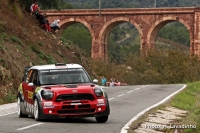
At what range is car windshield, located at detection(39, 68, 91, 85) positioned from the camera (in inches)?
520

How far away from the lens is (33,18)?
129ft

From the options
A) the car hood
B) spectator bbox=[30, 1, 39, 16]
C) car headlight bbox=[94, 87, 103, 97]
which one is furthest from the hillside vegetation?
car headlight bbox=[94, 87, 103, 97]

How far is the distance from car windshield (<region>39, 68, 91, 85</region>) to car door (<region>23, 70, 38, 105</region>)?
0.23 metres

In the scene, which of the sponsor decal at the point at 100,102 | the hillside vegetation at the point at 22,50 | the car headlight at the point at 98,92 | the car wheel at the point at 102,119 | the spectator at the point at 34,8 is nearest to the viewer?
the sponsor decal at the point at 100,102

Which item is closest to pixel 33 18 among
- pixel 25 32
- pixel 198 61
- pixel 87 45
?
pixel 25 32

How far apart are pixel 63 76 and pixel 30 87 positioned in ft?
2.67

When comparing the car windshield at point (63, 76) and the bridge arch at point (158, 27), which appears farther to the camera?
the bridge arch at point (158, 27)

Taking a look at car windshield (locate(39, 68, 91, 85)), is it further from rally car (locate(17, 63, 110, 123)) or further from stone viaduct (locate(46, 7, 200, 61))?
stone viaduct (locate(46, 7, 200, 61))

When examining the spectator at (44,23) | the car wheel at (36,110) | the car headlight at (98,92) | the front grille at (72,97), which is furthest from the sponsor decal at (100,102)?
the spectator at (44,23)

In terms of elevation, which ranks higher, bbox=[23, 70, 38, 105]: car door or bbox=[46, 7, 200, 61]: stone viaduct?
bbox=[46, 7, 200, 61]: stone viaduct

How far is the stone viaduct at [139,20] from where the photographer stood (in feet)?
237

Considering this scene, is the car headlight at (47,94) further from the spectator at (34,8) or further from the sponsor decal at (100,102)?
the spectator at (34,8)

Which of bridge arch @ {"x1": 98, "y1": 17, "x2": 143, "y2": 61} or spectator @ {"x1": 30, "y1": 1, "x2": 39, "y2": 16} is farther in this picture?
bridge arch @ {"x1": 98, "y1": 17, "x2": 143, "y2": 61}

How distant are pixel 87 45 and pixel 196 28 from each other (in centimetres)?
6311
